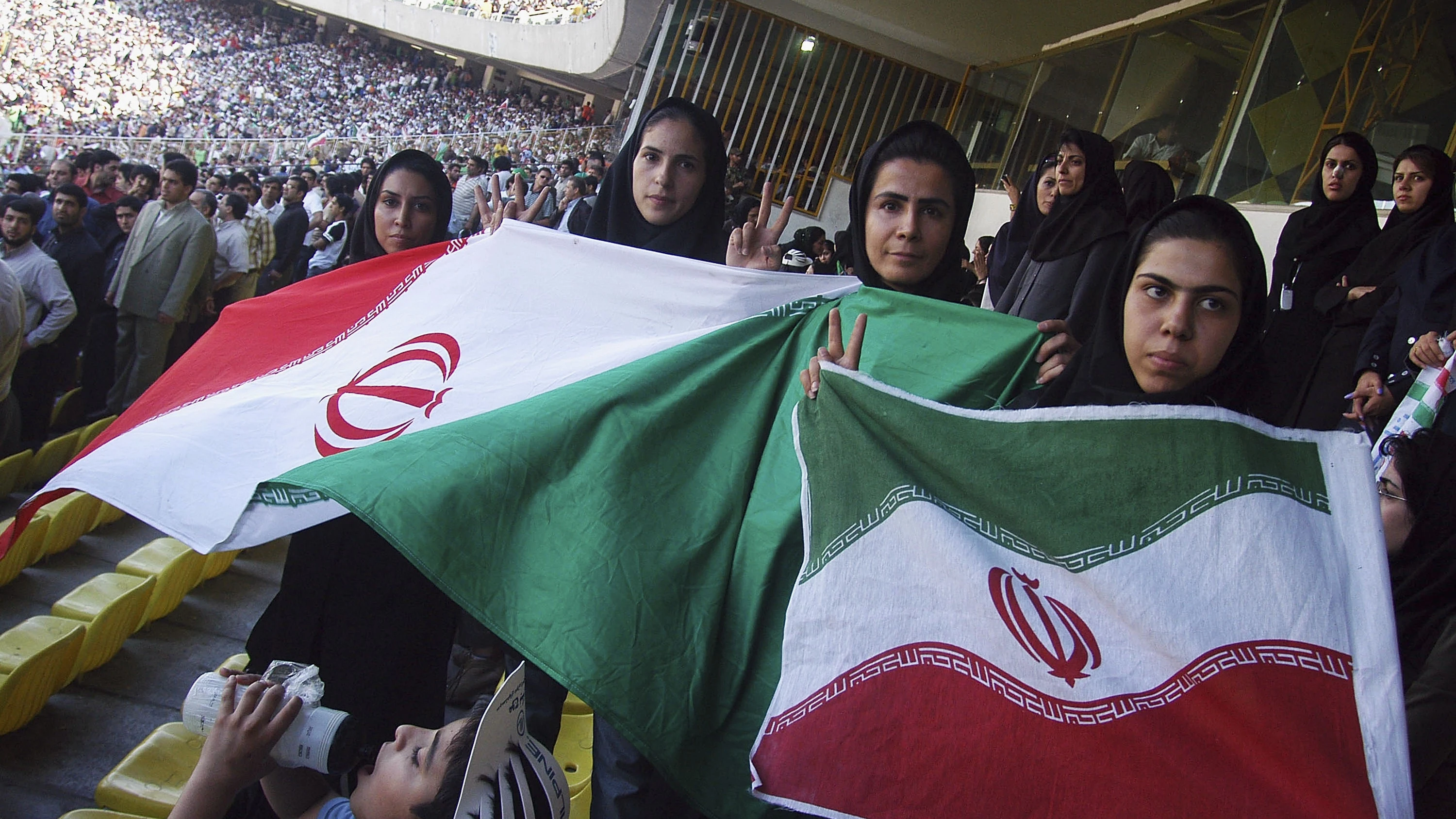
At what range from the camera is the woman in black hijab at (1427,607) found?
Answer: 1867mm

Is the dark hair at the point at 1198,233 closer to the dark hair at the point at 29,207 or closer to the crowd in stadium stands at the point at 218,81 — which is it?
the dark hair at the point at 29,207

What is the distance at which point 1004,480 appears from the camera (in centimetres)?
136

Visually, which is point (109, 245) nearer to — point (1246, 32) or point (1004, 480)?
point (1004, 480)

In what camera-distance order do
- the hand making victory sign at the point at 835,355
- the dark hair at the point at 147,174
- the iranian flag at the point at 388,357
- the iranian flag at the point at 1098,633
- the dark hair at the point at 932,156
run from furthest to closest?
the dark hair at the point at 147,174 < the dark hair at the point at 932,156 < the iranian flag at the point at 388,357 < the hand making victory sign at the point at 835,355 < the iranian flag at the point at 1098,633

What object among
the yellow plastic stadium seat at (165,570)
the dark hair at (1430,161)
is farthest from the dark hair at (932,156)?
the yellow plastic stadium seat at (165,570)

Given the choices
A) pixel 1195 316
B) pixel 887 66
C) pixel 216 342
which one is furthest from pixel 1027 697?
pixel 887 66

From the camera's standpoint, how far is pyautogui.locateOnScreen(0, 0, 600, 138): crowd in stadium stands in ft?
76.3

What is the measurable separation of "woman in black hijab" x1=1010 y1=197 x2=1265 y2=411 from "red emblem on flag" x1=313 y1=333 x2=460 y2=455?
125 centimetres

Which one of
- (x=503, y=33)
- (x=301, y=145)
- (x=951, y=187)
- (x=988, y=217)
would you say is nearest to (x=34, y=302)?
(x=951, y=187)

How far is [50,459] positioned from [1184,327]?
4.79m

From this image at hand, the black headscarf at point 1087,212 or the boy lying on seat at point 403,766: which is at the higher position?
the black headscarf at point 1087,212

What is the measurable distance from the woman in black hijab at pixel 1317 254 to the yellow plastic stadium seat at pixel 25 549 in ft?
15.4

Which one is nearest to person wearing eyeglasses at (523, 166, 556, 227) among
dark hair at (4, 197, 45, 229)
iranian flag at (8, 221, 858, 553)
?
dark hair at (4, 197, 45, 229)

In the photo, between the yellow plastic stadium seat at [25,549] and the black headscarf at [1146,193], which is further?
the black headscarf at [1146,193]
